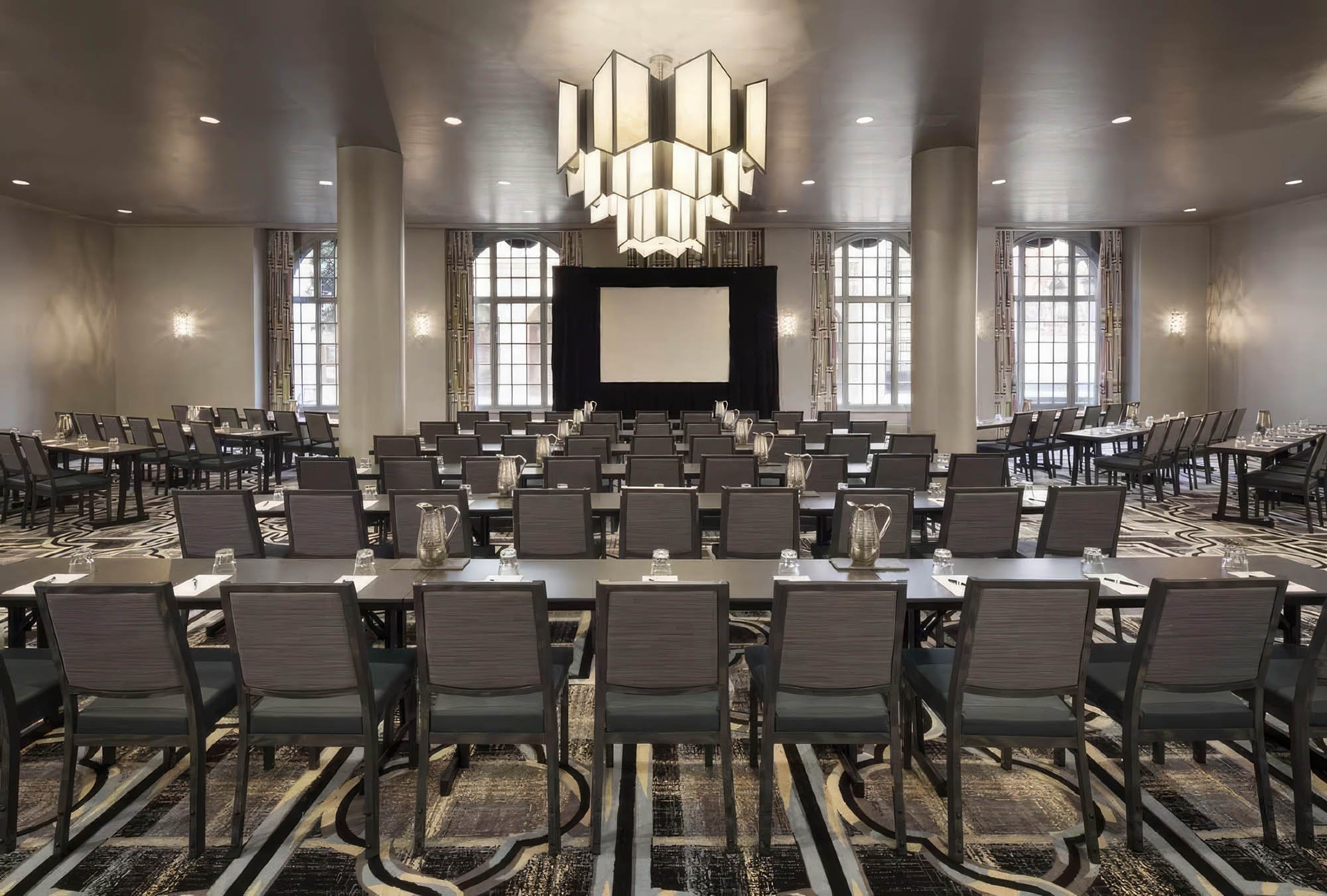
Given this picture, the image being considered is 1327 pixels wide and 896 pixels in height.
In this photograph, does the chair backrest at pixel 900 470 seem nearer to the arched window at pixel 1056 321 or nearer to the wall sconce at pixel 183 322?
the arched window at pixel 1056 321

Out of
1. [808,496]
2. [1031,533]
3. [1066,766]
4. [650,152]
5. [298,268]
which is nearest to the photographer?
[1066,766]

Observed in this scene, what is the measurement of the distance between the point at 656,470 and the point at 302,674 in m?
3.75

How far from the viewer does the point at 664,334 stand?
16125 mm

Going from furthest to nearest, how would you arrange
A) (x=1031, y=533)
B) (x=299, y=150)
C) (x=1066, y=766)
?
(x=299, y=150), (x=1031, y=533), (x=1066, y=766)

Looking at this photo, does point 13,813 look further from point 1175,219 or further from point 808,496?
point 1175,219

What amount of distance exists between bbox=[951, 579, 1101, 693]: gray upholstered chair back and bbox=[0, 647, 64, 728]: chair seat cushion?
2.78 meters

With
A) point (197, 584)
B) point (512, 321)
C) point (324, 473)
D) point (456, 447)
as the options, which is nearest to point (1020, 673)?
point (197, 584)

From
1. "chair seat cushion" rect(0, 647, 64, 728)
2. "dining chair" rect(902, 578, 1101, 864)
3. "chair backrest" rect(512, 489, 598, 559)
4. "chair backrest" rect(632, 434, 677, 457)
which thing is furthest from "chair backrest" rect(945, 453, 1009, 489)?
"chair seat cushion" rect(0, 647, 64, 728)

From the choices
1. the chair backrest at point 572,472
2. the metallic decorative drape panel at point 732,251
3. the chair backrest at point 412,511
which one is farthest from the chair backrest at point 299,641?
the metallic decorative drape panel at point 732,251

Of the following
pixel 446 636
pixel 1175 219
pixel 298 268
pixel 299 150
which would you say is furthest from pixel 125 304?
pixel 1175 219

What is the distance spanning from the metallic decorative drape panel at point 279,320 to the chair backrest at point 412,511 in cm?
1221

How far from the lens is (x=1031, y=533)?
787 cm

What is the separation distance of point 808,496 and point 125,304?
1479 cm

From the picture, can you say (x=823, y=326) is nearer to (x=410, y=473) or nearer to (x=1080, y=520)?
(x=410, y=473)
